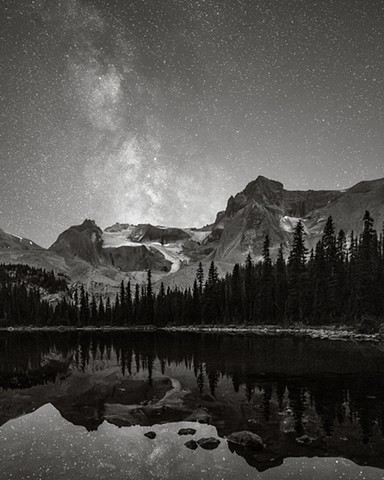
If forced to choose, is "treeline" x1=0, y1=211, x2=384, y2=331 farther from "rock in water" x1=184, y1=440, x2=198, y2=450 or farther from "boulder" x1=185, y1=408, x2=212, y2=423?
"rock in water" x1=184, y1=440, x2=198, y2=450

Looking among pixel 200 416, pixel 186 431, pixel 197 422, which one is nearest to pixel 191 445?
pixel 186 431

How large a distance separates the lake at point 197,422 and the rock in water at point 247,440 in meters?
0.18

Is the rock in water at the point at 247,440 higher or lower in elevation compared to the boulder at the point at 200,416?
higher

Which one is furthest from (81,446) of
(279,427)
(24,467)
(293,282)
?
(293,282)

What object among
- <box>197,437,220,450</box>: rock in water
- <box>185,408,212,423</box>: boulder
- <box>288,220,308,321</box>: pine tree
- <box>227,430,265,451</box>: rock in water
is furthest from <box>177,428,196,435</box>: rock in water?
<box>288,220,308,321</box>: pine tree

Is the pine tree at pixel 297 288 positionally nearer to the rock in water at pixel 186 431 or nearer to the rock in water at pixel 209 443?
the rock in water at pixel 186 431

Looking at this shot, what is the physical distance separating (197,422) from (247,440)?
4566mm

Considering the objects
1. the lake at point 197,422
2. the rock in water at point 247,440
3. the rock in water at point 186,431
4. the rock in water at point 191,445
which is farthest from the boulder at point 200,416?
the rock in water at point 191,445

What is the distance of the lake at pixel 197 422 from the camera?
15.4 meters

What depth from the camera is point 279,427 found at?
19.5m

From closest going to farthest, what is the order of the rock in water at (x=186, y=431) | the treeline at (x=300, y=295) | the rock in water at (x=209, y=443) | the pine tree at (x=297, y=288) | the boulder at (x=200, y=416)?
1. the rock in water at (x=209, y=443)
2. the rock in water at (x=186, y=431)
3. the boulder at (x=200, y=416)
4. the treeline at (x=300, y=295)
5. the pine tree at (x=297, y=288)

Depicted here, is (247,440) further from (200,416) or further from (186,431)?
(200,416)

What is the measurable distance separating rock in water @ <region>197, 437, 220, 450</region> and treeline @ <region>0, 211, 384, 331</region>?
6367 centimetres

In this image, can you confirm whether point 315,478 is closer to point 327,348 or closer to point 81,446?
point 81,446
